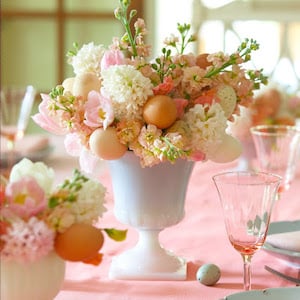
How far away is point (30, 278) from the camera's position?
37.5 inches

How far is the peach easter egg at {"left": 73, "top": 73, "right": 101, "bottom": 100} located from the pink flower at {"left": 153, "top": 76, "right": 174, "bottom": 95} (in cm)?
9

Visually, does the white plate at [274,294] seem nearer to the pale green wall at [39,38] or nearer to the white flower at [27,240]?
the white flower at [27,240]

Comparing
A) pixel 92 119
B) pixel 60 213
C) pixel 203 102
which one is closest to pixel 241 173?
pixel 203 102

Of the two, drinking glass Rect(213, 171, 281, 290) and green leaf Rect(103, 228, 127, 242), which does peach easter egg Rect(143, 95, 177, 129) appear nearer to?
drinking glass Rect(213, 171, 281, 290)

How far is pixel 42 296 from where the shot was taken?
38.4 inches

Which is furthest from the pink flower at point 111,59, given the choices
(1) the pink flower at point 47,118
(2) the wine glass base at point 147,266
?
(2) the wine glass base at point 147,266

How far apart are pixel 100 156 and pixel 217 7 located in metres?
2.59

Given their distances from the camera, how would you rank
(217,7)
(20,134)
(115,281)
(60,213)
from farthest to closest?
(217,7), (20,134), (115,281), (60,213)

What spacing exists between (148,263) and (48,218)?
0.43 metres

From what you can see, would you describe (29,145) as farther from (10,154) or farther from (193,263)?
(193,263)

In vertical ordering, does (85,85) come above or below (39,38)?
below

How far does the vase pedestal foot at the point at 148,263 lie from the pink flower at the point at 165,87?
26 cm

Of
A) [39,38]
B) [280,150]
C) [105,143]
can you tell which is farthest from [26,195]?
[39,38]

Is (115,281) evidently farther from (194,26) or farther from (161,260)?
(194,26)
